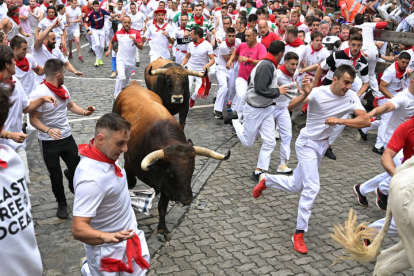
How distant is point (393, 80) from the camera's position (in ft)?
34.1

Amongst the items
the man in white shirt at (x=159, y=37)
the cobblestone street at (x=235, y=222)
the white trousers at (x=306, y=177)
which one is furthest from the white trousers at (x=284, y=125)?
the man in white shirt at (x=159, y=37)

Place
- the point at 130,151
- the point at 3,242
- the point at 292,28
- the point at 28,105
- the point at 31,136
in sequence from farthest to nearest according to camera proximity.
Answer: the point at 292,28 < the point at 31,136 < the point at 130,151 < the point at 28,105 < the point at 3,242

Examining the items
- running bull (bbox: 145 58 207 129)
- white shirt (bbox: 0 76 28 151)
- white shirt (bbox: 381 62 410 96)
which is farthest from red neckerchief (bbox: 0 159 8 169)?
white shirt (bbox: 381 62 410 96)

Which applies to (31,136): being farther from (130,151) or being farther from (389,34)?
(389,34)

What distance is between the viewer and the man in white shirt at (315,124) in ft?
20.7

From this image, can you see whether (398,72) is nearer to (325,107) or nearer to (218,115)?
(218,115)

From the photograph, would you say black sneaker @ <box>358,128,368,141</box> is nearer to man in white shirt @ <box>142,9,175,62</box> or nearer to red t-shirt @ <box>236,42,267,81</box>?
red t-shirt @ <box>236,42,267,81</box>

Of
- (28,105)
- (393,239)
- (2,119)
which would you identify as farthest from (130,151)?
(2,119)

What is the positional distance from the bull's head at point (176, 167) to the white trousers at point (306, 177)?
57.9 inches

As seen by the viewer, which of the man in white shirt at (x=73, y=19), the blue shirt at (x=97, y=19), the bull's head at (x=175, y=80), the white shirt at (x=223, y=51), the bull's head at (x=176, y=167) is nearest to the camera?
the bull's head at (x=176, y=167)

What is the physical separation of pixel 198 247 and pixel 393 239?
2.64 meters

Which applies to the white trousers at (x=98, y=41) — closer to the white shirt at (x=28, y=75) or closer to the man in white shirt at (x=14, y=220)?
the white shirt at (x=28, y=75)

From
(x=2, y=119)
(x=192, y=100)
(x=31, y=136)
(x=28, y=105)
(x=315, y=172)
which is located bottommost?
(x=192, y=100)

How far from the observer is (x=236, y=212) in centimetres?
737
